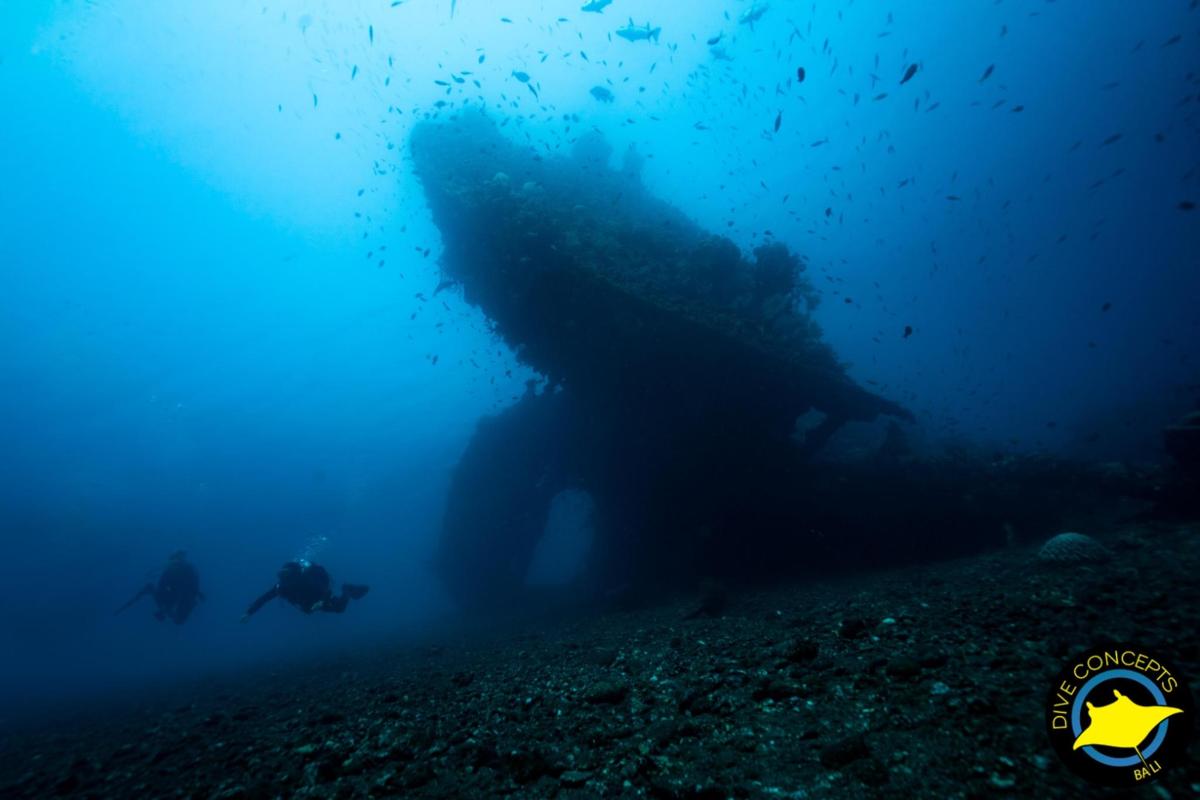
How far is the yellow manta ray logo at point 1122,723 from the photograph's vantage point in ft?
8.81

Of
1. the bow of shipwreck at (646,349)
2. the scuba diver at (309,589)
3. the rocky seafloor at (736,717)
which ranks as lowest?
the rocky seafloor at (736,717)

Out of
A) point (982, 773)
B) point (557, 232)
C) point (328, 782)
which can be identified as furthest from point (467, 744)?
point (557, 232)

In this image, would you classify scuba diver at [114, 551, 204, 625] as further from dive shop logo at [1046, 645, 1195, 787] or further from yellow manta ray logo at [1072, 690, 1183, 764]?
yellow manta ray logo at [1072, 690, 1183, 764]

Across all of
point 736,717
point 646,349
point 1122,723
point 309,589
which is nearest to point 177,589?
point 309,589

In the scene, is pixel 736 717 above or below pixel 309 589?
below

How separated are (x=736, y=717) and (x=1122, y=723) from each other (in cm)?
247

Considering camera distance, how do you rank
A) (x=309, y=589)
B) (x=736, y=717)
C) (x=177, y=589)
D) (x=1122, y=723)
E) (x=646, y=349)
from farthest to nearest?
(x=177, y=589)
(x=309, y=589)
(x=646, y=349)
(x=736, y=717)
(x=1122, y=723)

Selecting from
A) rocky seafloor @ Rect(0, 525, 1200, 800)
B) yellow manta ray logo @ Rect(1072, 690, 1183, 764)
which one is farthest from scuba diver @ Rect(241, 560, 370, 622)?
yellow manta ray logo @ Rect(1072, 690, 1183, 764)

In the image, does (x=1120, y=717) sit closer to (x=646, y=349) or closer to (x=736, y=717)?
(x=736, y=717)

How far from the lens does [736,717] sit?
12.9ft

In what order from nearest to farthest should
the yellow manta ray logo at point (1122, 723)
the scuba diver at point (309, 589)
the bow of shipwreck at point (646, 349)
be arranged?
the yellow manta ray logo at point (1122, 723) → the bow of shipwreck at point (646, 349) → the scuba diver at point (309, 589)

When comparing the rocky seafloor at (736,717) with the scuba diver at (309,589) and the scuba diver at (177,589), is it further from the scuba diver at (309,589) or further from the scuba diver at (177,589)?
the scuba diver at (177,589)

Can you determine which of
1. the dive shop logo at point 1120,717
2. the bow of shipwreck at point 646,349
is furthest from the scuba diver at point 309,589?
the dive shop logo at point 1120,717

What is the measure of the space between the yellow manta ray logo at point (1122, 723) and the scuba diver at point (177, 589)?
3295 cm
